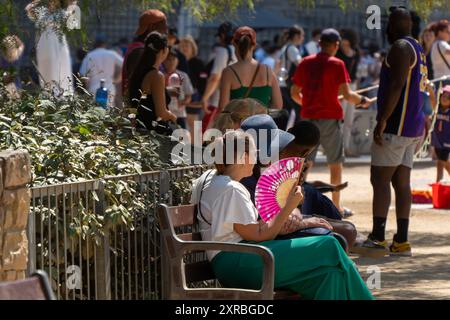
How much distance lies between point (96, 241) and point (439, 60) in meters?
9.31

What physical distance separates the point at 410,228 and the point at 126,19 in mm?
18957

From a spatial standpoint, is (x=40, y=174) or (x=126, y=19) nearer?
(x=40, y=174)

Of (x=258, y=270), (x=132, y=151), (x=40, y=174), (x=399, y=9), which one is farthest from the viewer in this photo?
(x=399, y=9)

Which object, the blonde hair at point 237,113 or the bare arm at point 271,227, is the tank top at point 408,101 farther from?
the bare arm at point 271,227

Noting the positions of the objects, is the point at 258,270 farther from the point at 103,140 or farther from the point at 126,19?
the point at 126,19

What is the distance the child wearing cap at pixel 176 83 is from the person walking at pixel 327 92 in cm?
117

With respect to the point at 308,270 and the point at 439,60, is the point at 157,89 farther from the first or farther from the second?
the point at 439,60

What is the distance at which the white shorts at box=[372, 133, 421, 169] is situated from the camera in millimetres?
8984

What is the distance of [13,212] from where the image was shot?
17.7ft

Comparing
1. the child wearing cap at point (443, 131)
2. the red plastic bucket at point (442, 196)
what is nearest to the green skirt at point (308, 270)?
the red plastic bucket at point (442, 196)

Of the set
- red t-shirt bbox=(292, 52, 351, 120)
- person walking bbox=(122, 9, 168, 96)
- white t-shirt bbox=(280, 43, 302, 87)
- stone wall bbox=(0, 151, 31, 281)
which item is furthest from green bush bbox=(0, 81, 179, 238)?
white t-shirt bbox=(280, 43, 302, 87)

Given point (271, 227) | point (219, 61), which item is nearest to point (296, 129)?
point (271, 227)
